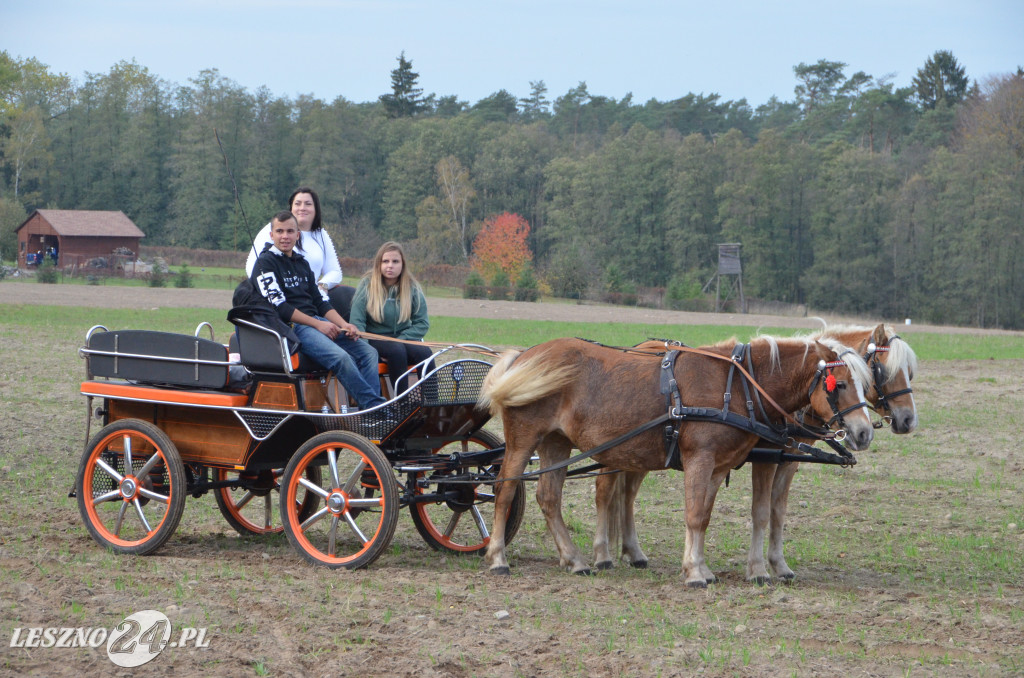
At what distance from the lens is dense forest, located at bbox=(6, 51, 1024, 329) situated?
62.9m

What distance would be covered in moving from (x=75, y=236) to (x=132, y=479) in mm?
63360

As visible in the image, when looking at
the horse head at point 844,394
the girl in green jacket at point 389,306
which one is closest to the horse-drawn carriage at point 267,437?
the girl in green jacket at point 389,306

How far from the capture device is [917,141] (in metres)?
73.3

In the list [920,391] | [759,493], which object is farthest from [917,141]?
[759,493]

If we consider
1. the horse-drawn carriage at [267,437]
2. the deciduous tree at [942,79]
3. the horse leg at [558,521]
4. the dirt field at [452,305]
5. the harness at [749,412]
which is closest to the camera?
the harness at [749,412]

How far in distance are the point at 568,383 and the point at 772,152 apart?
222ft

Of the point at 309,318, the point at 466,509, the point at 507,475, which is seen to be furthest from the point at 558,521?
the point at 309,318

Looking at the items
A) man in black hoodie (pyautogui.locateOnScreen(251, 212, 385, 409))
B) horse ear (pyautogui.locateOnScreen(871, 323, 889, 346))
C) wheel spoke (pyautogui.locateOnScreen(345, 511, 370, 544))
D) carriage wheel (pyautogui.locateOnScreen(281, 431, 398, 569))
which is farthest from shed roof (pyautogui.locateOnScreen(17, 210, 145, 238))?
horse ear (pyautogui.locateOnScreen(871, 323, 889, 346))

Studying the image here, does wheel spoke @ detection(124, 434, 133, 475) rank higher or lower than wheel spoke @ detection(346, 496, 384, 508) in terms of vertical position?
higher

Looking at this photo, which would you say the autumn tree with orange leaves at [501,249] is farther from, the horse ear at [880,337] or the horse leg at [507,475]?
the horse leg at [507,475]

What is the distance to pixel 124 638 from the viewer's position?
15.8 ft

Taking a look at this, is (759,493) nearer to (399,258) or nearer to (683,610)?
(683,610)

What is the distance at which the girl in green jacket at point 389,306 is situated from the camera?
7.30 m

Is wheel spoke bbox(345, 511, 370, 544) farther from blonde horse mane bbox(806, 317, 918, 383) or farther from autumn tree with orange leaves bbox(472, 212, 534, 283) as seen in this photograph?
autumn tree with orange leaves bbox(472, 212, 534, 283)
